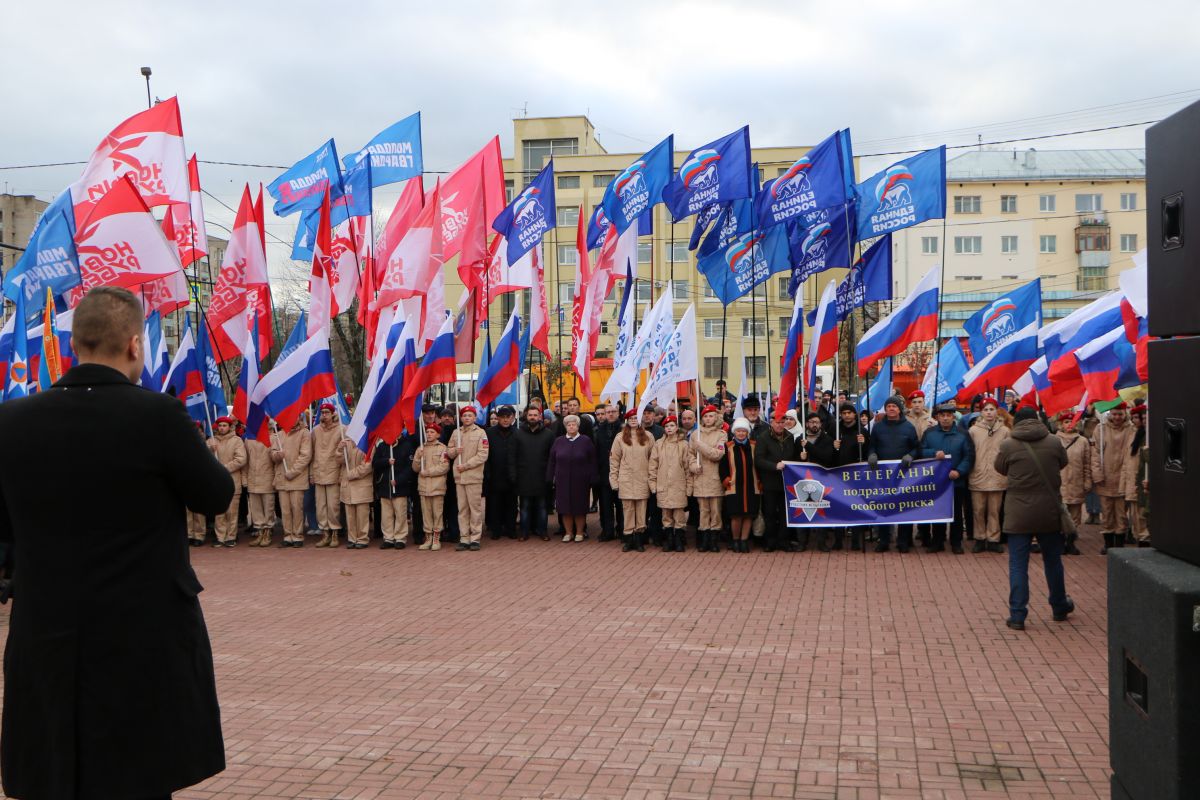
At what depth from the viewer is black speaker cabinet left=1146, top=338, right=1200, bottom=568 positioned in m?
3.15

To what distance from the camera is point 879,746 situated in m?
6.10

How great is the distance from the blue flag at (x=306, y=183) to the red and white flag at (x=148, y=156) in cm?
315

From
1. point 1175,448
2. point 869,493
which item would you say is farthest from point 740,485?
point 1175,448

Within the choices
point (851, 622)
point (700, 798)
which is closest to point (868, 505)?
point (851, 622)

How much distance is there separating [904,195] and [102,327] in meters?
14.5

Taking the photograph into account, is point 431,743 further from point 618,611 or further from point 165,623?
point 618,611

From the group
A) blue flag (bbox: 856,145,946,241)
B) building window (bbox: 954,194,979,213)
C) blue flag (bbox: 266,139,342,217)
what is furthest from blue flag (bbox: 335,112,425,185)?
building window (bbox: 954,194,979,213)

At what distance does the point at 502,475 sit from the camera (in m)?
16.1

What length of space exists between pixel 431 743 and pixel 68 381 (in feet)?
11.8

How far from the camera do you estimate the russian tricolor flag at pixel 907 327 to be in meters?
15.8

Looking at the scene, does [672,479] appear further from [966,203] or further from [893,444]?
[966,203]

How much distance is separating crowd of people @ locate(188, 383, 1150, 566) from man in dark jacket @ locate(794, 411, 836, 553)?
0.07ft

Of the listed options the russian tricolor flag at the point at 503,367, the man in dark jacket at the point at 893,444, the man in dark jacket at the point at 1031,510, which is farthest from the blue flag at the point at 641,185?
the man in dark jacket at the point at 1031,510

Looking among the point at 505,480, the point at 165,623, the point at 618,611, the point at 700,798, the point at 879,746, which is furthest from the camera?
the point at 505,480
